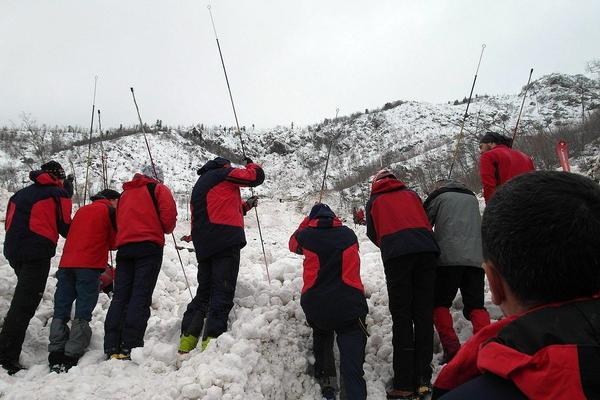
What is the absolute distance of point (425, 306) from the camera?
3564 millimetres

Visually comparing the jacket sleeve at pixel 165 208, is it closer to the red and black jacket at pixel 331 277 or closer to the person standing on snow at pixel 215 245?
the person standing on snow at pixel 215 245

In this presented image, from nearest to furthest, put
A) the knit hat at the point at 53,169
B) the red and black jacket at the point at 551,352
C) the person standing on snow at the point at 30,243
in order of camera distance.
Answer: the red and black jacket at the point at 551,352
the person standing on snow at the point at 30,243
the knit hat at the point at 53,169

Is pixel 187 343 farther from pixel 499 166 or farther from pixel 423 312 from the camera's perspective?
pixel 499 166

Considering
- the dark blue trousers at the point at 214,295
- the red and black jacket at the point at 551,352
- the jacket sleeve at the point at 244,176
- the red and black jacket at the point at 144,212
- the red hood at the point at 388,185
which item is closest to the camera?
the red and black jacket at the point at 551,352

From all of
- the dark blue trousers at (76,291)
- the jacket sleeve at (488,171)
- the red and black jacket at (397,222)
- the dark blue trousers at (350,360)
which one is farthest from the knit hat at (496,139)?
the dark blue trousers at (76,291)

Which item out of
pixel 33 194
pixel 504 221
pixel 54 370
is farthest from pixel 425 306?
pixel 33 194

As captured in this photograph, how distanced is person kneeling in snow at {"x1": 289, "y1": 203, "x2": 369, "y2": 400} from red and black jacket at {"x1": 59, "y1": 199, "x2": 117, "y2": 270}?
2.33 m

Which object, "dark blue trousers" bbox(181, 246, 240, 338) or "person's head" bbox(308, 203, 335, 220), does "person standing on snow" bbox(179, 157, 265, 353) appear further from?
"person's head" bbox(308, 203, 335, 220)

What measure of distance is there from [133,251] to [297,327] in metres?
1.91

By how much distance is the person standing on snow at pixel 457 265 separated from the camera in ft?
12.2

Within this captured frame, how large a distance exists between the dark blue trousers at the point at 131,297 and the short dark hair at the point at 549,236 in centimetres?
380

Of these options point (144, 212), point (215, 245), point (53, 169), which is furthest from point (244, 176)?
point (53, 169)

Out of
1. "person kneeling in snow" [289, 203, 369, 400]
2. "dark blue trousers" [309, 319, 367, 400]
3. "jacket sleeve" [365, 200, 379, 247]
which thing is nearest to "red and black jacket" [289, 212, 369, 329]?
"person kneeling in snow" [289, 203, 369, 400]

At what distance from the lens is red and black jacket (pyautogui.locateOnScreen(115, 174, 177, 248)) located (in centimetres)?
416
